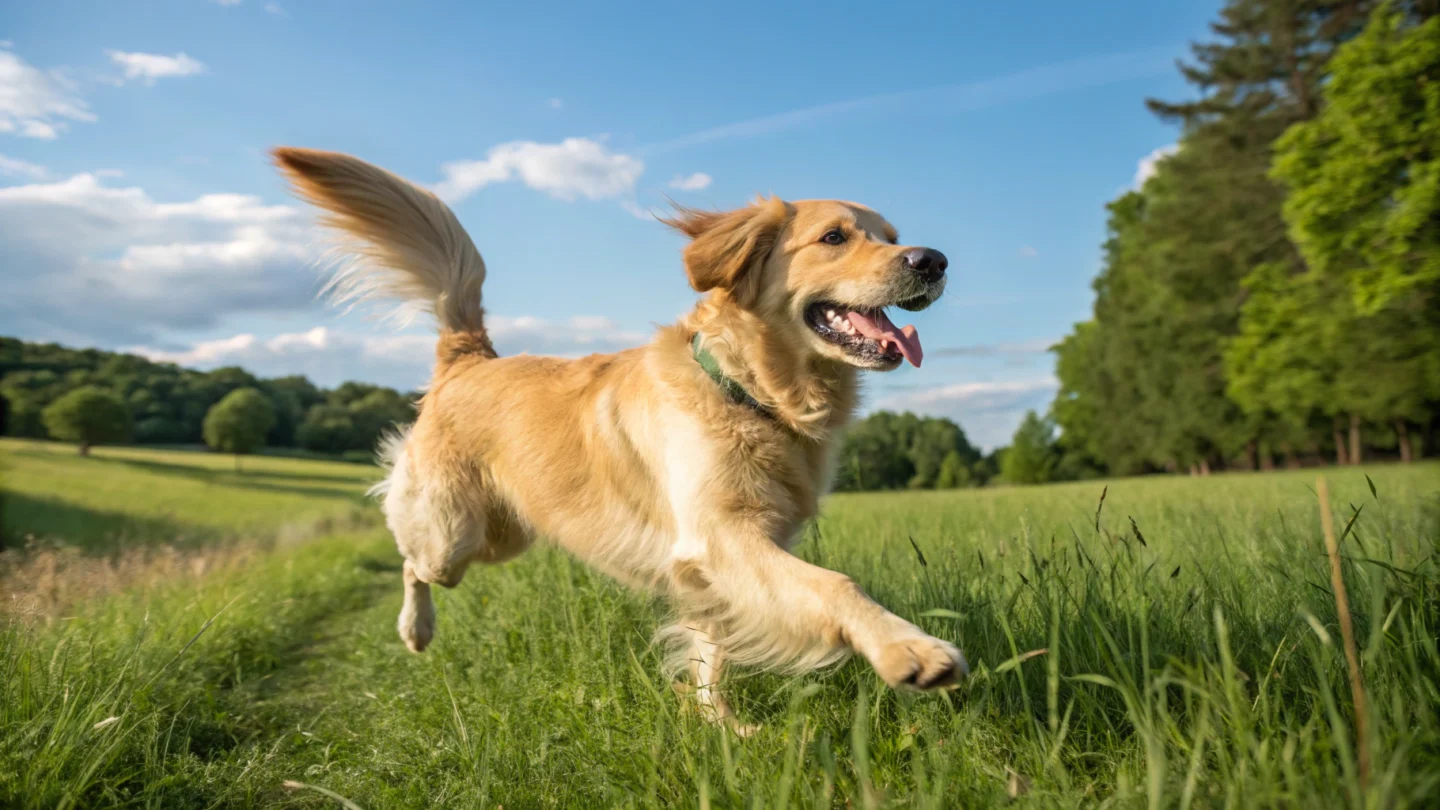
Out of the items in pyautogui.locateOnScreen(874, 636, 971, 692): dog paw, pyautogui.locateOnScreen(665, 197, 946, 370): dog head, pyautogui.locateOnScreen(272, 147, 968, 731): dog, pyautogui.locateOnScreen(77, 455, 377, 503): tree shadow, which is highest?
pyautogui.locateOnScreen(665, 197, 946, 370): dog head

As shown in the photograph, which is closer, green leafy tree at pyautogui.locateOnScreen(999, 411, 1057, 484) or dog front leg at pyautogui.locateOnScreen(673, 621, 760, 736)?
dog front leg at pyautogui.locateOnScreen(673, 621, 760, 736)

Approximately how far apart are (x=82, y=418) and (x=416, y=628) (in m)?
46.8

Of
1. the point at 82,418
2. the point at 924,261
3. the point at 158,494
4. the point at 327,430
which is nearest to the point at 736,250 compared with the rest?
the point at 924,261

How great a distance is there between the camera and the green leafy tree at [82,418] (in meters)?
40.6

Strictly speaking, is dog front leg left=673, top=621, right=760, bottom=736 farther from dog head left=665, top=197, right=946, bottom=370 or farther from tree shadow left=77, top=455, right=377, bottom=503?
tree shadow left=77, top=455, right=377, bottom=503

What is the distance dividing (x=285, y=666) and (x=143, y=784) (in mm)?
2801

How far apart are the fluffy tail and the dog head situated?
5.89ft

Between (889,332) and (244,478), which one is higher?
(889,332)

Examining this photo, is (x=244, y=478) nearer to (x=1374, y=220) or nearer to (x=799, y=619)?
(x=799, y=619)

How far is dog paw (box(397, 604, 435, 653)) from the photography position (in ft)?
14.6

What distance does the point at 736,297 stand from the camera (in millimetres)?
3469

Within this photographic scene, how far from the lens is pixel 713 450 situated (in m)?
3.08

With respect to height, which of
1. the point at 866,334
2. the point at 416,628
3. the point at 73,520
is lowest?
the point at 73,520

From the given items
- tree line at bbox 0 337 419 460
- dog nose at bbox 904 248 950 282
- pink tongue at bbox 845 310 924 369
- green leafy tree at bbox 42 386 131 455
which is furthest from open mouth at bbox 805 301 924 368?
green leafy tree at bbox 42 386 131 455
